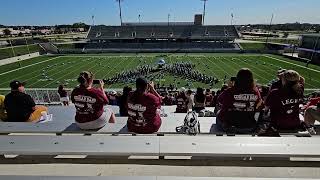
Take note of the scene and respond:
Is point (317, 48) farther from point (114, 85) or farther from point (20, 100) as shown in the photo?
point (20, 100)

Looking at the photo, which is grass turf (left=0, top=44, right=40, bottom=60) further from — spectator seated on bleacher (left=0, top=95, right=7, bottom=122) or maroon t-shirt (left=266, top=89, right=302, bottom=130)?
maroon t-shirt (left=266, top=89, right=302, bottom=130)

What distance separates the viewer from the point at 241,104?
180 inches

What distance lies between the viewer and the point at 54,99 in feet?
55.8

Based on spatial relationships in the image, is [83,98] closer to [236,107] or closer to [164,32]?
[236,107]

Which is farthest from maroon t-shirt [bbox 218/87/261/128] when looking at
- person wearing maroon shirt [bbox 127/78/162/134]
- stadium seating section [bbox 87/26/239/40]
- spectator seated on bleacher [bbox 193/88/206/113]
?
stadium seating section [bbox 87/26/239/40]

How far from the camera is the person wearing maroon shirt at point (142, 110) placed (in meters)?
4.48

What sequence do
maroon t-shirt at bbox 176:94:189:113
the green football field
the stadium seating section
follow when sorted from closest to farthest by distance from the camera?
maroon t-shirt at bbox 176:94:189:113 < the green football field < the stadium seating section

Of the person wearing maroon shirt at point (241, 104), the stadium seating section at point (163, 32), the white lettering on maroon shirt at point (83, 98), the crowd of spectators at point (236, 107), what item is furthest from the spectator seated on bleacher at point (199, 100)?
the stadium seating section at point (163, 32)

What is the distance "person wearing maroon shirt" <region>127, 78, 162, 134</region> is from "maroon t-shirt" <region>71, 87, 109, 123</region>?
0.67 metres

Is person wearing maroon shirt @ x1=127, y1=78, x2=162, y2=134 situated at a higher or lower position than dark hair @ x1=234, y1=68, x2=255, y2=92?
lower

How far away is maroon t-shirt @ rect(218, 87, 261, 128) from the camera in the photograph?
4.52 meters

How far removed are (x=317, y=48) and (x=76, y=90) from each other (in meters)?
52.4

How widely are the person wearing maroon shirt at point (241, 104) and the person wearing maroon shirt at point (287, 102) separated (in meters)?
0.25

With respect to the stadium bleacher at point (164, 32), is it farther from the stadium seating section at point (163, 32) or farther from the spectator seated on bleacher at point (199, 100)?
the spectator seated on bleacher at point (199, 100)
